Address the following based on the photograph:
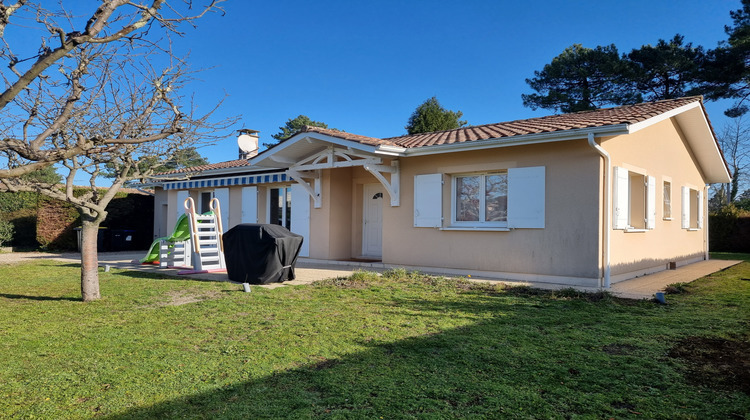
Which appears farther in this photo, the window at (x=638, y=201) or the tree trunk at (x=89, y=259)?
the window at (x=638, y=201)

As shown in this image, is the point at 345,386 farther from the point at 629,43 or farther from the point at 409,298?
the point at 629,43

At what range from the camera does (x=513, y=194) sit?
1189cm

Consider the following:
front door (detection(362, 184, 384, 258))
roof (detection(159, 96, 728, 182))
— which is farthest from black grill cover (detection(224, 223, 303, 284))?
front door (detection(362, 184, 384, 258))

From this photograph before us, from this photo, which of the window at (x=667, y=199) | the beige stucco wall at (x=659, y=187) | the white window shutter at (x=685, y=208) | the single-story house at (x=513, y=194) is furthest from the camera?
the white window shutter at (x=685, y=208)

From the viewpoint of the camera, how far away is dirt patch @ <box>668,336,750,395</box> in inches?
178

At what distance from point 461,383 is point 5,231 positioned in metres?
23.7

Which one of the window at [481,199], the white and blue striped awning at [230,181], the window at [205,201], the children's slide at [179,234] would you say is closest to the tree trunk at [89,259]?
the children's slide at [179,234]

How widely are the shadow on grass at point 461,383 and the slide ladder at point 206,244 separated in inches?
345

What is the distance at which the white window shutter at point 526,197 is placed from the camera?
11.5 metres

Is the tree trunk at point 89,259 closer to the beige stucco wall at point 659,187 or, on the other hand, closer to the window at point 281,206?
the window at point 281,206

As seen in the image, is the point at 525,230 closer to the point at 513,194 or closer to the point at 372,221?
the point at 513,194

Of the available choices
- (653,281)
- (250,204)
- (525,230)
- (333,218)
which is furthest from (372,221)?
(653,281)

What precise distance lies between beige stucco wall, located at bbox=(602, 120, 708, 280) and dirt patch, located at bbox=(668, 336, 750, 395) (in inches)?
214

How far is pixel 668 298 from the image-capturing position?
30.2 ft
